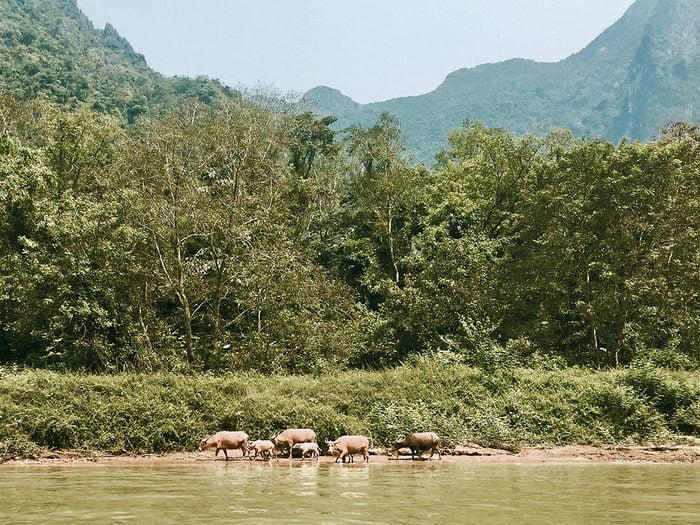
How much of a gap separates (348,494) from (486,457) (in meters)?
8.81

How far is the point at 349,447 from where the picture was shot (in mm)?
18547

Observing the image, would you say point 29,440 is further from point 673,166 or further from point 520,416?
point 673,166

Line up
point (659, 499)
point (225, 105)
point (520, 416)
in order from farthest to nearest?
point (225, 105)
point (520, 416)
point (659, 499)

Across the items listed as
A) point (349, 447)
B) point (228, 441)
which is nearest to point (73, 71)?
point (228, 441)

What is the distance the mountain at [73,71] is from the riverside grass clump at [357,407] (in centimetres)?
3290

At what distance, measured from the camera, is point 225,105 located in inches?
1836

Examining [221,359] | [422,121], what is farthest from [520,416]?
[422,121]

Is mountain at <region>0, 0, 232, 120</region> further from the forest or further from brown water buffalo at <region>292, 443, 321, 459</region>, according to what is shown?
brown water buffalo at <region>292, 443, 321, 459</region>

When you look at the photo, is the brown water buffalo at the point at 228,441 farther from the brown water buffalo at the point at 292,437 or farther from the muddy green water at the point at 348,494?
the muddy green water at the point at 348,494

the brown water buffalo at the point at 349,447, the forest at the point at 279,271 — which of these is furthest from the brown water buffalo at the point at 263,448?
the forest at the point at 279,271

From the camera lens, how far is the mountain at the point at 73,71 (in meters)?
72.5

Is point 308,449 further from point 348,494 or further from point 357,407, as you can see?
point 348,494

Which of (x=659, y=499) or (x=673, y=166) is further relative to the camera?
(x=673, y=166)

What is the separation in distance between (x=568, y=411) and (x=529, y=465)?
5325 mm
